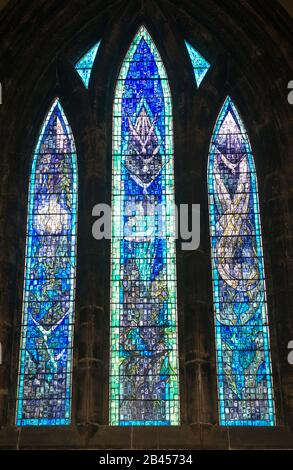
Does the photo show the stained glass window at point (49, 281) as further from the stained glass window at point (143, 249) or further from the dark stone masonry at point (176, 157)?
the stained glass window at point (143, 249)

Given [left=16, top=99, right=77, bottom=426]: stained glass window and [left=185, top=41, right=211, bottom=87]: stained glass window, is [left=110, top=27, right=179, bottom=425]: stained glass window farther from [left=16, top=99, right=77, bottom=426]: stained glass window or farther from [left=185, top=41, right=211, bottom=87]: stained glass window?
[left=16, top=99, right=77, bottom=426]: stained glass window

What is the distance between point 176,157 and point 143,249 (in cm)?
149

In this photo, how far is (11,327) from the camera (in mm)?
11859

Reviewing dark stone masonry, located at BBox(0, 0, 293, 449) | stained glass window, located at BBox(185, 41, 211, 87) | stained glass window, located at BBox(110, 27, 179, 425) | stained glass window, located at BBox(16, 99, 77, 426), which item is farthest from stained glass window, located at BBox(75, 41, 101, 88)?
stained glass window, located at BBox(185, 41, 211, 87)

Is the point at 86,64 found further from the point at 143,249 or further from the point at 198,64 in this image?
the point at 143,249

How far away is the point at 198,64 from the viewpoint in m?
13.8

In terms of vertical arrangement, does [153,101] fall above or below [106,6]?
below

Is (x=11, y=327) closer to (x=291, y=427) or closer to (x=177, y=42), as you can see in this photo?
(x=291, y=427)

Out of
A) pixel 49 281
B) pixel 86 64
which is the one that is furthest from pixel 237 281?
pixel 86 64

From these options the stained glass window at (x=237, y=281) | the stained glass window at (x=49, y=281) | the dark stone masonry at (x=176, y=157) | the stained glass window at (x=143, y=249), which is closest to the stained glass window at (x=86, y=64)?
the dark stone masonry at (x=176, y=157)

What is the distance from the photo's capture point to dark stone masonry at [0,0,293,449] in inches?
442

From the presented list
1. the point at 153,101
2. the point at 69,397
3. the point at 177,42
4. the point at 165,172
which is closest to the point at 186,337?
the point at 69,397

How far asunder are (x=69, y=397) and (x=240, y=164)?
163 inches

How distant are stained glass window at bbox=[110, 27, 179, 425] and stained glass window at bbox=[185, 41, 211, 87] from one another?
1.54 feet
